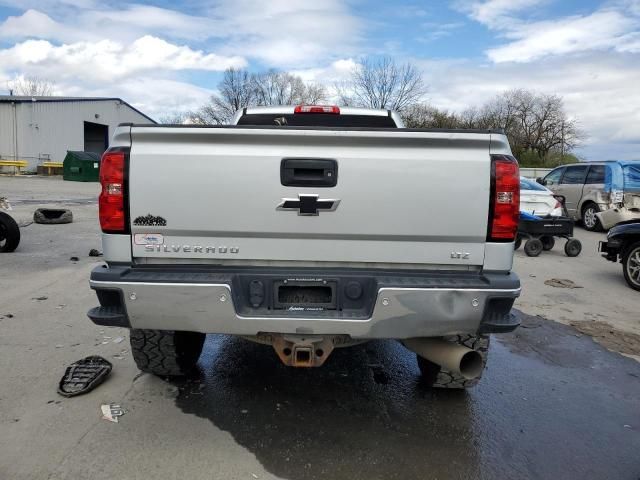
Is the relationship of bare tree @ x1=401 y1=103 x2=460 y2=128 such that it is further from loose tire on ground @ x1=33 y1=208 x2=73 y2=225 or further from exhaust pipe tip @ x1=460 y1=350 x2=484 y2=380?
exhaust pipe tip @ x1=460 y1=350 x2=484 y2=380

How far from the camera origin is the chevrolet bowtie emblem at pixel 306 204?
2752 mm

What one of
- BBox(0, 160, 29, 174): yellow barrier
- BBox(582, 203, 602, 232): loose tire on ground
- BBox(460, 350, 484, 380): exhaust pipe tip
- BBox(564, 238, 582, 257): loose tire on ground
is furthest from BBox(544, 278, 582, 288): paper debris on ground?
BBox(0, 160, 29, 174): yellow barrier

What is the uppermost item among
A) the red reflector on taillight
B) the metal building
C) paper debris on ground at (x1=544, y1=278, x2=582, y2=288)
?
the metal building

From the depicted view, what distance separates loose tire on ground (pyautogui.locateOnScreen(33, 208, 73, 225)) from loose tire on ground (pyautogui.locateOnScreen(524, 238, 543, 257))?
10.3 metres

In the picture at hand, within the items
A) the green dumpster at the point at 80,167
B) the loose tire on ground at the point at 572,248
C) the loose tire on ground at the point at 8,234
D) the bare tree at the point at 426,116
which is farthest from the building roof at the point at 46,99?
the loose tire on ground at the point at 572,248

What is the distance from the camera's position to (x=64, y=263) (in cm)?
784

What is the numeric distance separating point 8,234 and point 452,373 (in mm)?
7686

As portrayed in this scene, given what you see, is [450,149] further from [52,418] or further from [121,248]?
[52,418]

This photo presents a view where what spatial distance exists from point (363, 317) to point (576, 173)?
15207 mm

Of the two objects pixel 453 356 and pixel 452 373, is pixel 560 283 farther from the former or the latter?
pixel 453 356

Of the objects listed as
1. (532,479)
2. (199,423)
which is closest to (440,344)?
(532,479)

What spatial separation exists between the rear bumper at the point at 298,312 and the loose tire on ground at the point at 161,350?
67cm

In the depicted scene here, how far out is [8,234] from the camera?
27.0ft

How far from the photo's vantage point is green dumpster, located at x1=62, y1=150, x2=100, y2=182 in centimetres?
3014
